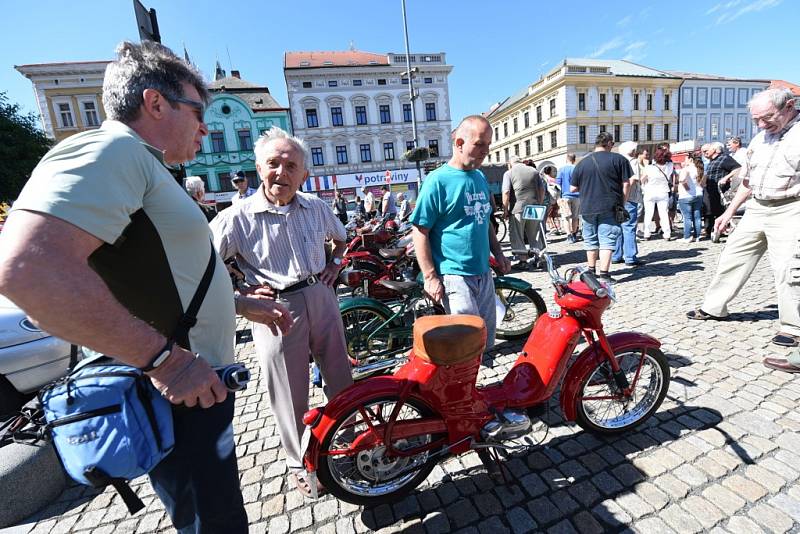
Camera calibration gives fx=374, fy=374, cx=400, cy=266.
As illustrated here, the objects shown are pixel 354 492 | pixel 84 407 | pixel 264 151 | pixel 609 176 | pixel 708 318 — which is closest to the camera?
pixel 84 407

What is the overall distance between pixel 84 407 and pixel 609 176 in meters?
5.80

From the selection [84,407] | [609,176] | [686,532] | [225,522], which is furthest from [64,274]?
[609,176]

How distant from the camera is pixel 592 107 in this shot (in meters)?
40.6

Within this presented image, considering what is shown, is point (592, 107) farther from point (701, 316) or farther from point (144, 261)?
point (144, 261)

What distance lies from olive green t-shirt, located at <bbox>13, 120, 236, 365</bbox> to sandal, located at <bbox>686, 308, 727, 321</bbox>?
4700mm

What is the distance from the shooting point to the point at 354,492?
6.32ft

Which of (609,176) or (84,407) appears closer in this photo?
(84,407)

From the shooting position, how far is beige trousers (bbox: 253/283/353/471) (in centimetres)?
209

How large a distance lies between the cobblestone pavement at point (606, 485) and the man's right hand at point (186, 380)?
1.30 meters

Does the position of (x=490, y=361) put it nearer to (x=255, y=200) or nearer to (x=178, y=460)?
(x=255, y=200)

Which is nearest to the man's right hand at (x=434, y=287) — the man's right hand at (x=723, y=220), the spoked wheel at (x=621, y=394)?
the spoked wheel at (x=621, y=394)

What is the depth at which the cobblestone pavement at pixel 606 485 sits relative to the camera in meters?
1.84

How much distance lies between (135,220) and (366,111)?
3789 cm

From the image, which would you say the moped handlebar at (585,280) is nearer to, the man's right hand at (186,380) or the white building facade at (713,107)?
the man's right hand at (186,380)
